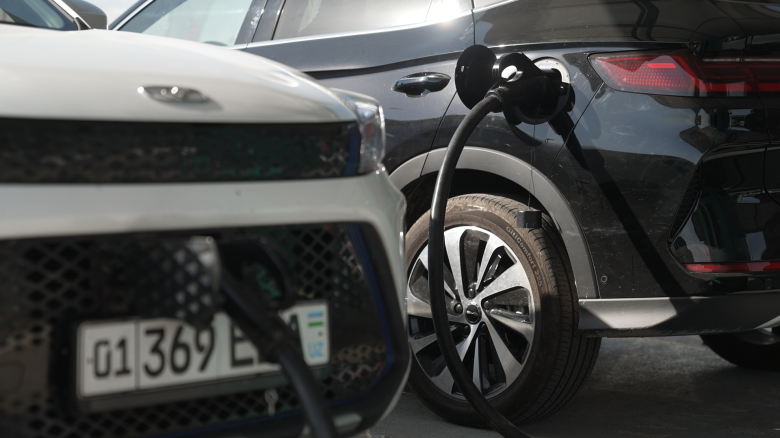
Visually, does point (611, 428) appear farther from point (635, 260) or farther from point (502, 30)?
point (502, 30)

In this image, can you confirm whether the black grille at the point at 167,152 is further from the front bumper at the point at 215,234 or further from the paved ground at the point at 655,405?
the paved ground at the point at 655,405

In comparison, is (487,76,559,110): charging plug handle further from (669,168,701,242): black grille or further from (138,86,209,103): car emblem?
(138,86,209,103): car emblem

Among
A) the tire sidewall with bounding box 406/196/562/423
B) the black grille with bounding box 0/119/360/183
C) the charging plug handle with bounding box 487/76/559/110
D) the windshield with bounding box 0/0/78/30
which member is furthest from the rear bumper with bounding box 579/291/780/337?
the windshield with bounding box 0/0/78/30

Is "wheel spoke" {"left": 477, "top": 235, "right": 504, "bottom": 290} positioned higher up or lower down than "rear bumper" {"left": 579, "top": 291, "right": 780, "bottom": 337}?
lower down

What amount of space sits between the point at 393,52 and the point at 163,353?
6.19 feet

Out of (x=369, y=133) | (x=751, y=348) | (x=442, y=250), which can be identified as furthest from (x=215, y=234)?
(x=751, y=348)

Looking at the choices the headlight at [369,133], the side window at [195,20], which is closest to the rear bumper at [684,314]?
the headlight at [369,133]

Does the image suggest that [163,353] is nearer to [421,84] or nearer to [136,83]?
[136,83]

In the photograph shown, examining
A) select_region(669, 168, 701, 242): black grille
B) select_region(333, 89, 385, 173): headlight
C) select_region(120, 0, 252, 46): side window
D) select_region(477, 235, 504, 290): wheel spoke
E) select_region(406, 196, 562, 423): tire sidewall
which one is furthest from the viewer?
select_region(120, 0, 252, 46): side window

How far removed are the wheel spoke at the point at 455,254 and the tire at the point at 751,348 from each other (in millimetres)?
1701

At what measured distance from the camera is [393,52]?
317cm

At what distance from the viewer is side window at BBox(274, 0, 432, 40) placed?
325 cm

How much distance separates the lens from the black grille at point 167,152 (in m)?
1.43

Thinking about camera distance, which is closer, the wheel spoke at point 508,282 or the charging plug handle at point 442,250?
the charging plug handle at point 442,250
